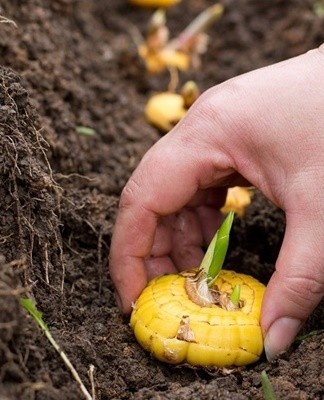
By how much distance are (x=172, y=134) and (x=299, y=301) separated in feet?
2.18

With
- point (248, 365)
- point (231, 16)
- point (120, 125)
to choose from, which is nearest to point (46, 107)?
point (120, 125)

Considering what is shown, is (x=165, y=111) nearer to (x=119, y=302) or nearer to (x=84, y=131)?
(x=84, y=131)

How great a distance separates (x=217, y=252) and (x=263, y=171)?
28 centimetres

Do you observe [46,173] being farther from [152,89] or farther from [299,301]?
[152,89]

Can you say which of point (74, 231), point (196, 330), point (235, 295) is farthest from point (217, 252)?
point (74, 231)

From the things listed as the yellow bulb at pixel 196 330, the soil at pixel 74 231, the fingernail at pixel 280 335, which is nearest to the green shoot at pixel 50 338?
the soil at pixel 74 231

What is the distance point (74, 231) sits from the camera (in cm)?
→ 266

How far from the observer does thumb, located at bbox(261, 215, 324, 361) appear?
2.14 metres

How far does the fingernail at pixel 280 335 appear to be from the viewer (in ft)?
7.33

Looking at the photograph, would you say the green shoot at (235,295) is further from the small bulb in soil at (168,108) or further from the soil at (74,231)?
the small bulb in soil at (168,108)

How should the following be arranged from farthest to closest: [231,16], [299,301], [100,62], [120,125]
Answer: [231,16] → [100,62] → [120,125] → [299,301]

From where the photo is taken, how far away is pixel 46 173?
2.44 metres

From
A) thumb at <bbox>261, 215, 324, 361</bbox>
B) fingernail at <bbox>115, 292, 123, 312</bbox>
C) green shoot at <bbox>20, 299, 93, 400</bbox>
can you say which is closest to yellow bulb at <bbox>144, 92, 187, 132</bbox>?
fingernail at <bbox>115, 292, 123, 312</bbox>

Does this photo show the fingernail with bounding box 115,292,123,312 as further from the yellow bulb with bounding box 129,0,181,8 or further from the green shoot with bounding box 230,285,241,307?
the yellow bulb with bounding box 129,0,181,8
